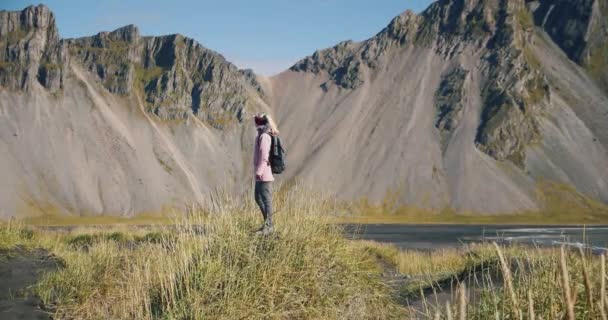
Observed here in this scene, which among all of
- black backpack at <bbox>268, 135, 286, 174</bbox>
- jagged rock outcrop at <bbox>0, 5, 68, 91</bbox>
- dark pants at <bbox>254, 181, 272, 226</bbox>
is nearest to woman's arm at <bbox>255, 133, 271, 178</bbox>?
black backpack at <bbox>268, 135, 286, 174</bbox>

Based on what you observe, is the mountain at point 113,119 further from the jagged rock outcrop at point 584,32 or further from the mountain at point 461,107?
the jagged rock outcrop at point 584,32

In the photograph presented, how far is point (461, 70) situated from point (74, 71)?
329 feet

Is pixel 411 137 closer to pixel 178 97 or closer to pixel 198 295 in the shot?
pixel 178 97

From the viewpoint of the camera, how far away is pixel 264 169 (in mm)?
12109

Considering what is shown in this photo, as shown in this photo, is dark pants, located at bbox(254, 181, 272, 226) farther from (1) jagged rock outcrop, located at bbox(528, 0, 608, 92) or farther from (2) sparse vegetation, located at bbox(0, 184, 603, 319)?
(1) jagged rock outcrop, located at bbox(528, 0, 608, 92)

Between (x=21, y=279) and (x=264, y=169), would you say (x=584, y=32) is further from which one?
(x=21, y=279)

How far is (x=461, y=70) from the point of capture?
164250 millimetres

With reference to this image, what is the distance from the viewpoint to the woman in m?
11.6

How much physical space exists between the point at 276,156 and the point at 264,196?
104cm

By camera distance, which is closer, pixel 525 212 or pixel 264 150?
pixel 264 150

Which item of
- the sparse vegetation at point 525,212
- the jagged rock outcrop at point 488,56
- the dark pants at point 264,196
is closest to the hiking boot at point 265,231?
the dark pants at point 264,196

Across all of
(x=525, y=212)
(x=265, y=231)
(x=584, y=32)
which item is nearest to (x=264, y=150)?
(x=265, y=231)

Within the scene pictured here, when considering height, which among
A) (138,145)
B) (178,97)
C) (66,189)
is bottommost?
(66,189)

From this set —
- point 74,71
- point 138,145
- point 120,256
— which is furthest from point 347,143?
point 120,256
